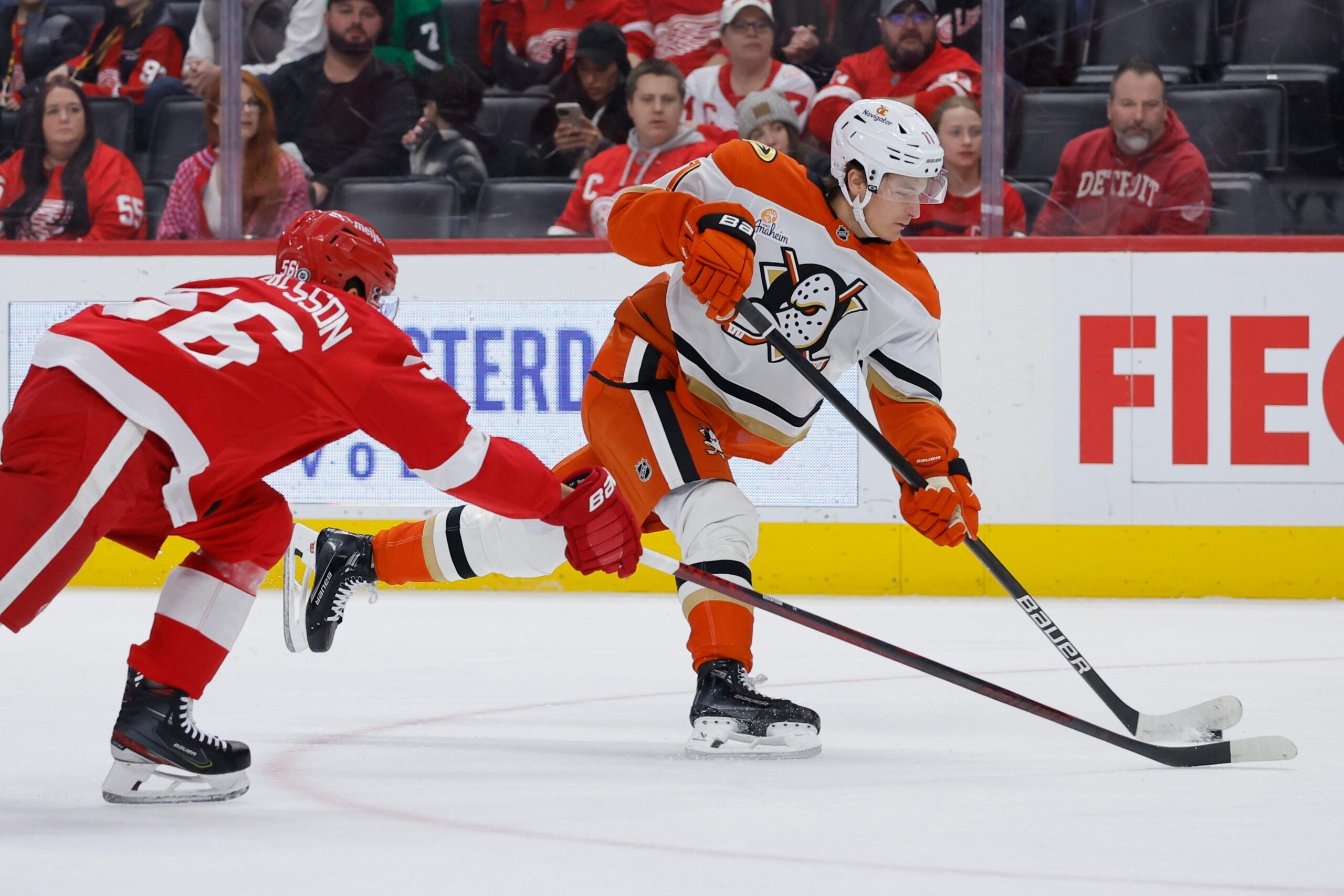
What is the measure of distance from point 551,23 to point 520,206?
63 cm

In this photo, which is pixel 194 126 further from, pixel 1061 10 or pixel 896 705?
pixel 896 705

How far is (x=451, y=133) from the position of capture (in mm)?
5031

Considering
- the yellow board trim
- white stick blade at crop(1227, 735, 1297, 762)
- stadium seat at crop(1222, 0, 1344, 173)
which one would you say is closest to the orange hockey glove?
white stick blade at crop(1227, 735, 1297, 762)

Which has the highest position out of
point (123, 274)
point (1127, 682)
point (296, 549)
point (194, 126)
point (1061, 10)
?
point (1061, 10)

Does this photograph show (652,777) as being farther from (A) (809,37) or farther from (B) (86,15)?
(B) (86,15)

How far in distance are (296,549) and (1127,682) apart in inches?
67.8

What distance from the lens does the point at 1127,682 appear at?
3.22 m

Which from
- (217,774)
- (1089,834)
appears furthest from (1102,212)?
(217,774)

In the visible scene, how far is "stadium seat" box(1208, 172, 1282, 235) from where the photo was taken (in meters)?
4.62

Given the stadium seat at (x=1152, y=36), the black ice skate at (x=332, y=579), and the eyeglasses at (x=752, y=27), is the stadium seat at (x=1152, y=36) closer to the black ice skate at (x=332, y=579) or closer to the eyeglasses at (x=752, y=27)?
the eyeglasses at (x=752, y=27)

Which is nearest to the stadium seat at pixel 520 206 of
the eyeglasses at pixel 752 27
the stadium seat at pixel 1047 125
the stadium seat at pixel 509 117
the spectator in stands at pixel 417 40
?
the stadium seat at pixel 509 117

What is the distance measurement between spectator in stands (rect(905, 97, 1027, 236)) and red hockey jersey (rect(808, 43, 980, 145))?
1.5 inches

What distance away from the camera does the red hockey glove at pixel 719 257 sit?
2553 mm

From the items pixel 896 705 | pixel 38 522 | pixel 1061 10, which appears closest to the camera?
pixel 38 522
